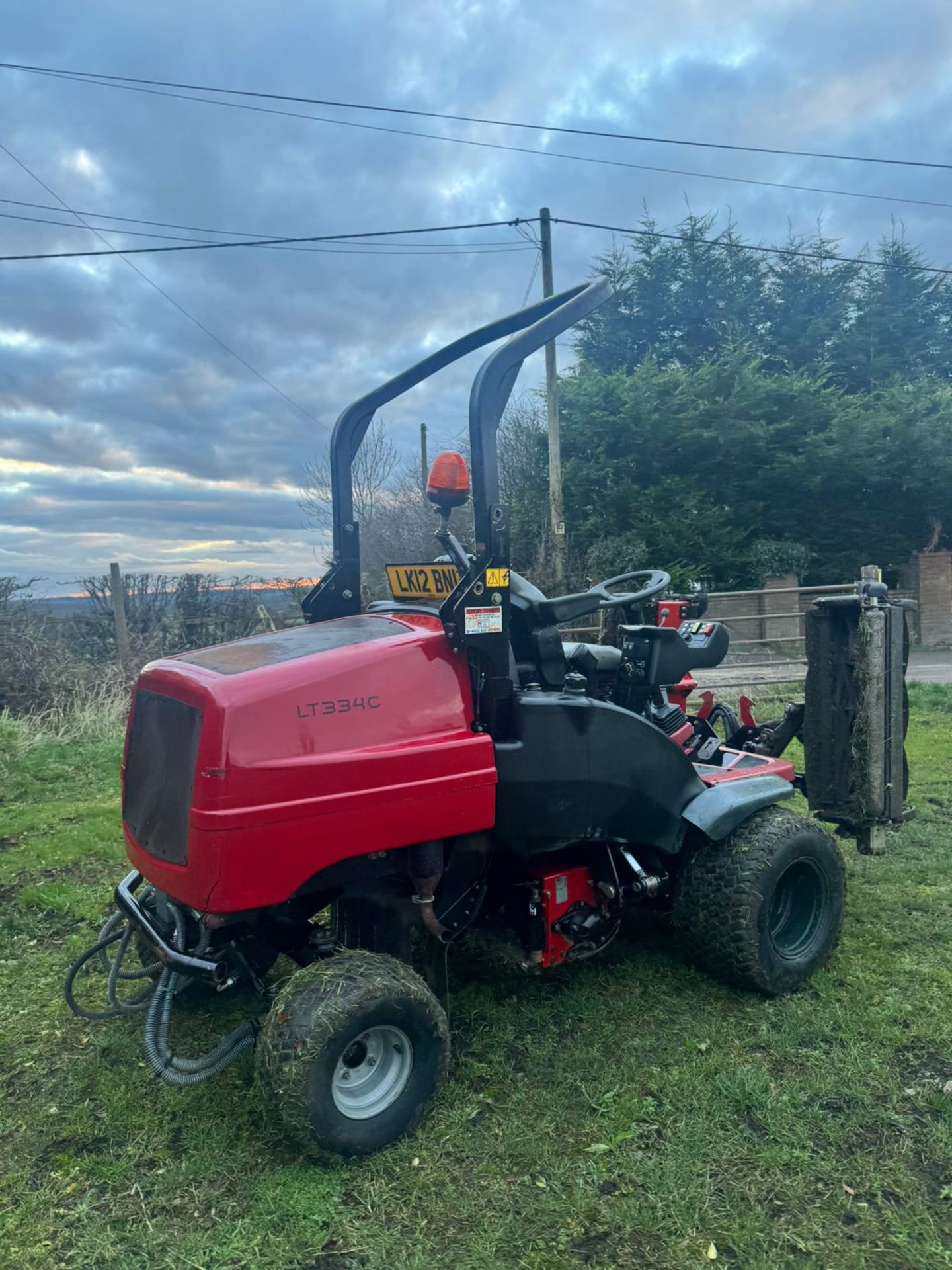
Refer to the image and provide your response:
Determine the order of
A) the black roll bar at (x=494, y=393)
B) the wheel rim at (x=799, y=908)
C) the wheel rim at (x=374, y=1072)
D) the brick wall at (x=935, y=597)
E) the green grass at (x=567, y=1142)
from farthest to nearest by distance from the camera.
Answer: the brick wall at (x=935, y=597), the wheel rim at (x=799, y=908), the black roll bar at (x=494, y=393), the wheel rim at (x=374, y=1072), the green grass at (x=567, y=1142)

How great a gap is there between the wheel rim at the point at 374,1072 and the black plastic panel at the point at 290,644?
45.4 inches

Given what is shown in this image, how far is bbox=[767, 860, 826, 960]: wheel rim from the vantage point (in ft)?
12.1

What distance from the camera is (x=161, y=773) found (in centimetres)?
285

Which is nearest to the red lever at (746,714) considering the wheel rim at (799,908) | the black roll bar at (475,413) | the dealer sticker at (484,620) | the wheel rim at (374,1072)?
the wheel rim at (799,908)

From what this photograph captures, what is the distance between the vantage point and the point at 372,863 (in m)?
2.83

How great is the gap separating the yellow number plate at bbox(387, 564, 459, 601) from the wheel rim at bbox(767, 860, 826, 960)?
184cm

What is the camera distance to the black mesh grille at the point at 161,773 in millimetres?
2666

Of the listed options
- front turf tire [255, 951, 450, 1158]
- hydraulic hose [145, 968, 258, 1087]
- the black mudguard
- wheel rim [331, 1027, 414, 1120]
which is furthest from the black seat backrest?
hydraulic hose [145, 968, 258, 1087]

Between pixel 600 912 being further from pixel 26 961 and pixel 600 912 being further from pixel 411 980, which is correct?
pixel 26 961

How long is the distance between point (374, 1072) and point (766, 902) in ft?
5.34

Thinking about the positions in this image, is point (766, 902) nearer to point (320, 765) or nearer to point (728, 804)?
point (728, 804)

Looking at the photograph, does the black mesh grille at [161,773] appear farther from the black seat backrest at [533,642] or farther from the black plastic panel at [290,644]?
the black seat backrest at [533,642]

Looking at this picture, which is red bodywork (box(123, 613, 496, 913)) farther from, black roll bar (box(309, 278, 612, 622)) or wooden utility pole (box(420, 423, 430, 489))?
wooden utility pole (box(420, 423, 430, 489))

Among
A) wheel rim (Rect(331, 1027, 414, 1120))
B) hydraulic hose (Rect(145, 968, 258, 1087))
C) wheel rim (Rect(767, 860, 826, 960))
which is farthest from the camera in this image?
wheel rim (Rect(767, 860, 826, 960))
